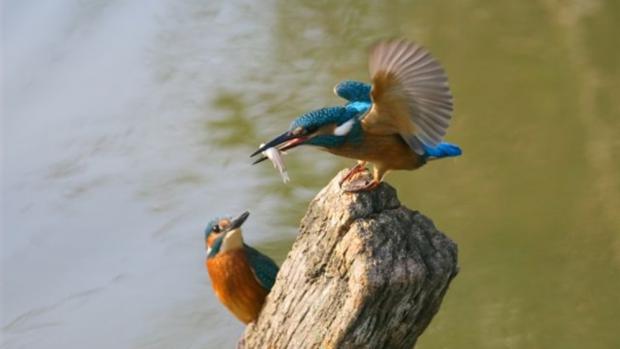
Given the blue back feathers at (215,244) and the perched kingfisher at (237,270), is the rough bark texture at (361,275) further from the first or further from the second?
the blue back feathers at (215,244)

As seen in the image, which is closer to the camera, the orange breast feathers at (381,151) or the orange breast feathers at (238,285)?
the orange breast feathers at (381,151)

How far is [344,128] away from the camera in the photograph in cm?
282

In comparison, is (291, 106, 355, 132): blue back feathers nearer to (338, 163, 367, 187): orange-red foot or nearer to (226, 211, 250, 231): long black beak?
(338, 163, 367, 187): orange-red foot

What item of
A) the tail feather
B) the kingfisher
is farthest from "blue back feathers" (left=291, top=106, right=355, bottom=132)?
the tail feather

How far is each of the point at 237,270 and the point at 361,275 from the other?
2.25 feet

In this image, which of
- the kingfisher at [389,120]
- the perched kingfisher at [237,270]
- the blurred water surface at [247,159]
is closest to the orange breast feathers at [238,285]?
the perched kingfisher at [237,270]

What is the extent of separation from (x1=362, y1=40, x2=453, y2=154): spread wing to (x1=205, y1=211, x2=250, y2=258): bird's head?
0.51 meters

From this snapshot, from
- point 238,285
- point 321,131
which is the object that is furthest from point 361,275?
point 238,285

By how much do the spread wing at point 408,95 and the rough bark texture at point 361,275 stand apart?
0.58 ft

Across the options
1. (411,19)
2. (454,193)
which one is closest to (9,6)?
(411,19)

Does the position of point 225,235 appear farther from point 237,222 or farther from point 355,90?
point 355,90

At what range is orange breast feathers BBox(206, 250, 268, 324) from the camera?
120 inches

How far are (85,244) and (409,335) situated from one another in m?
2.58

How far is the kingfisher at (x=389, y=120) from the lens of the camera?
2.71 meters
